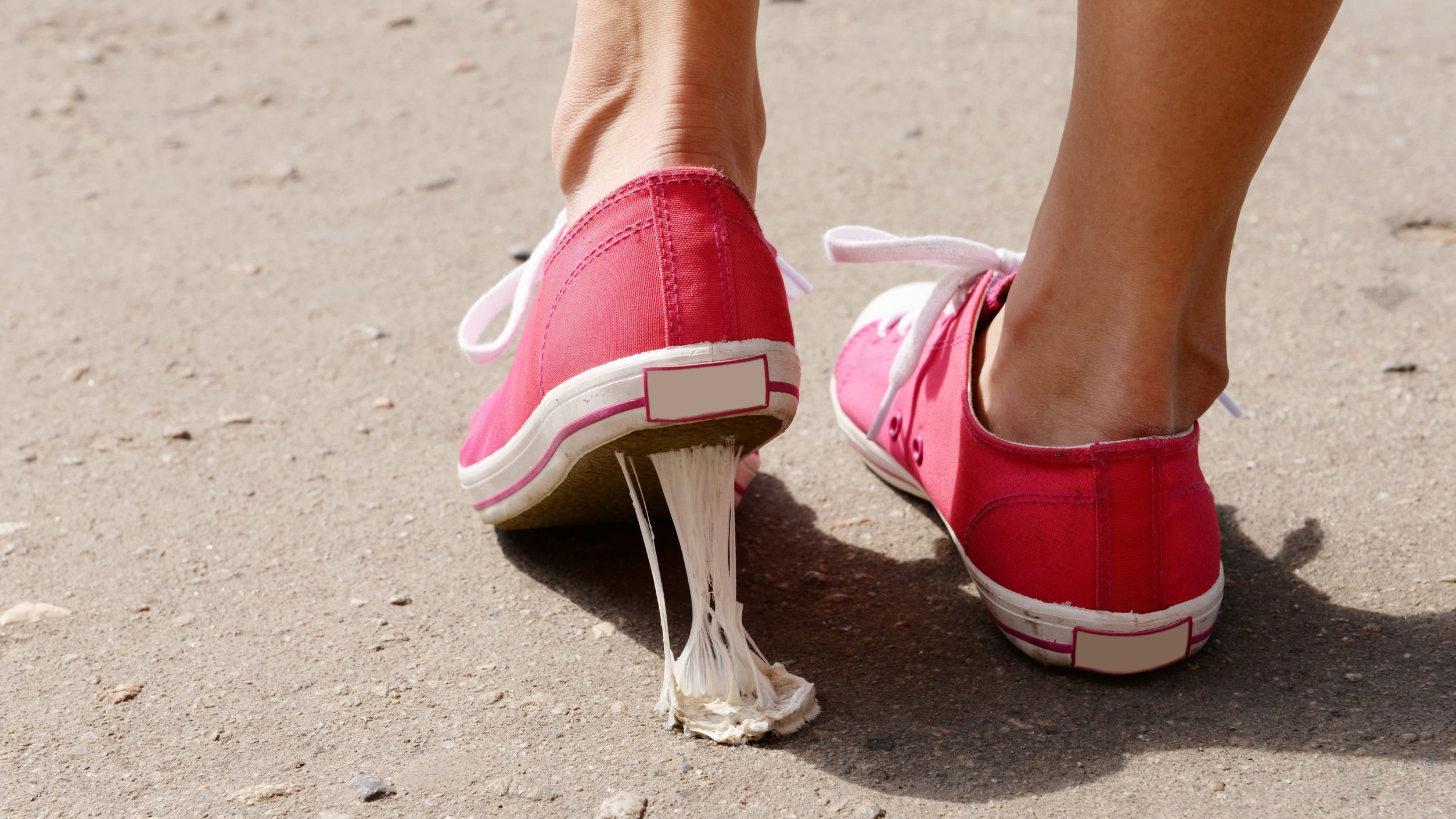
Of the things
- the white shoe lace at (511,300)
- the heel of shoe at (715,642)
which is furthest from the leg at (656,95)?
the heel of shoe at (715,642)

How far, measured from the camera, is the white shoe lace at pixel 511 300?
1.67m

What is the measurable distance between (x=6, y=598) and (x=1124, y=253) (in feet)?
4.47

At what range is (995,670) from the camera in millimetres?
1428

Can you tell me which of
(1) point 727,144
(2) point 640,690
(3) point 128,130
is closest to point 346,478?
(2) point 640,690

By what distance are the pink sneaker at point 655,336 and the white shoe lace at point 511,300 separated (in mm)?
251

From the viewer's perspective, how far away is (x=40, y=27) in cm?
388

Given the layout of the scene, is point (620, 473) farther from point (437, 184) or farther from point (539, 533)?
point (437, 184)

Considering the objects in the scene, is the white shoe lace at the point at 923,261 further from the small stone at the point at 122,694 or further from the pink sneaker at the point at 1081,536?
the small stone at the point at 122,694

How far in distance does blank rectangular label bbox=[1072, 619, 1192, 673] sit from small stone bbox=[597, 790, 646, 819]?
1.60 ft

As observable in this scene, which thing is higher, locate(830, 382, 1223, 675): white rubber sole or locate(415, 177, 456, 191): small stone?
locate(415, 177, 456, 191): small stone

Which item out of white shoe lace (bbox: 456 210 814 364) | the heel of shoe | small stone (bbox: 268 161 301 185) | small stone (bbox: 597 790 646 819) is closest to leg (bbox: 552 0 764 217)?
white shoe lace (bbox: 456 210 814 364)

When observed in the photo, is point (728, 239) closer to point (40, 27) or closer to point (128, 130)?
point (128, 130)

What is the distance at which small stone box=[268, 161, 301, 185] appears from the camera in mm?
3000

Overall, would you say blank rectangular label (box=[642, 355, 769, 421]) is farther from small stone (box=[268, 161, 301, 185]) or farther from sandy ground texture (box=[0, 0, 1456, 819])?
small stone (box=[268, 161, 301, 185])
